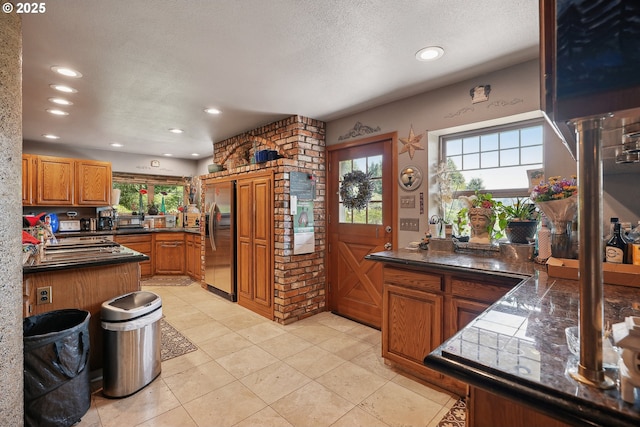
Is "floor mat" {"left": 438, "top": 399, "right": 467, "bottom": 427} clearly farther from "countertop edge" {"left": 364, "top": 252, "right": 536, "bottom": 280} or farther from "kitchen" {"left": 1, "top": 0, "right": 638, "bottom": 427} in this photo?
"kitchen" {"left": 1, "top": 0, "right": 638, "bottom": 427}

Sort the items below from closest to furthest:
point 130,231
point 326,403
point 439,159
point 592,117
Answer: point 592,117 < point 326,403 < point 439,159 < point 130,231

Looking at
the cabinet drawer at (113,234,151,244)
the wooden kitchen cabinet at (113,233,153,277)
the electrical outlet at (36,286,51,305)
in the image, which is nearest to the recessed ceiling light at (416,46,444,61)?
the electrical outlet at (36,286,51,305)

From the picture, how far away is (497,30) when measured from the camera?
1.86 m

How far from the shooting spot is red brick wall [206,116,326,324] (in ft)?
11.1

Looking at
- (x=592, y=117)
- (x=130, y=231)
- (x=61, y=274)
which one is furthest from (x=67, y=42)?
(x=130, y=231)

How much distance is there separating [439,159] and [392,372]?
6.49ft

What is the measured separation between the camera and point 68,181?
16.2 ft

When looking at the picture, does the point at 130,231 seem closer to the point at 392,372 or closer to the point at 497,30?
the point at 392,372

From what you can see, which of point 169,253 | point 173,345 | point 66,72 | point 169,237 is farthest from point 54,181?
point 173,345

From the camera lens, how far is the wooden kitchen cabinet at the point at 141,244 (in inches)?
209

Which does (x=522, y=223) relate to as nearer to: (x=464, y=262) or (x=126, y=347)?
(x=464, y=262)

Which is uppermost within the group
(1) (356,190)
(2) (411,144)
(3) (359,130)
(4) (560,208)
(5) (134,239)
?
(3) (359,130)

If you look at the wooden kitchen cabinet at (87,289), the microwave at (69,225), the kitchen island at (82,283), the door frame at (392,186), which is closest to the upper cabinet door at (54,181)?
the microwave at (69,225)

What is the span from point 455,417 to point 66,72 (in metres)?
3.85
